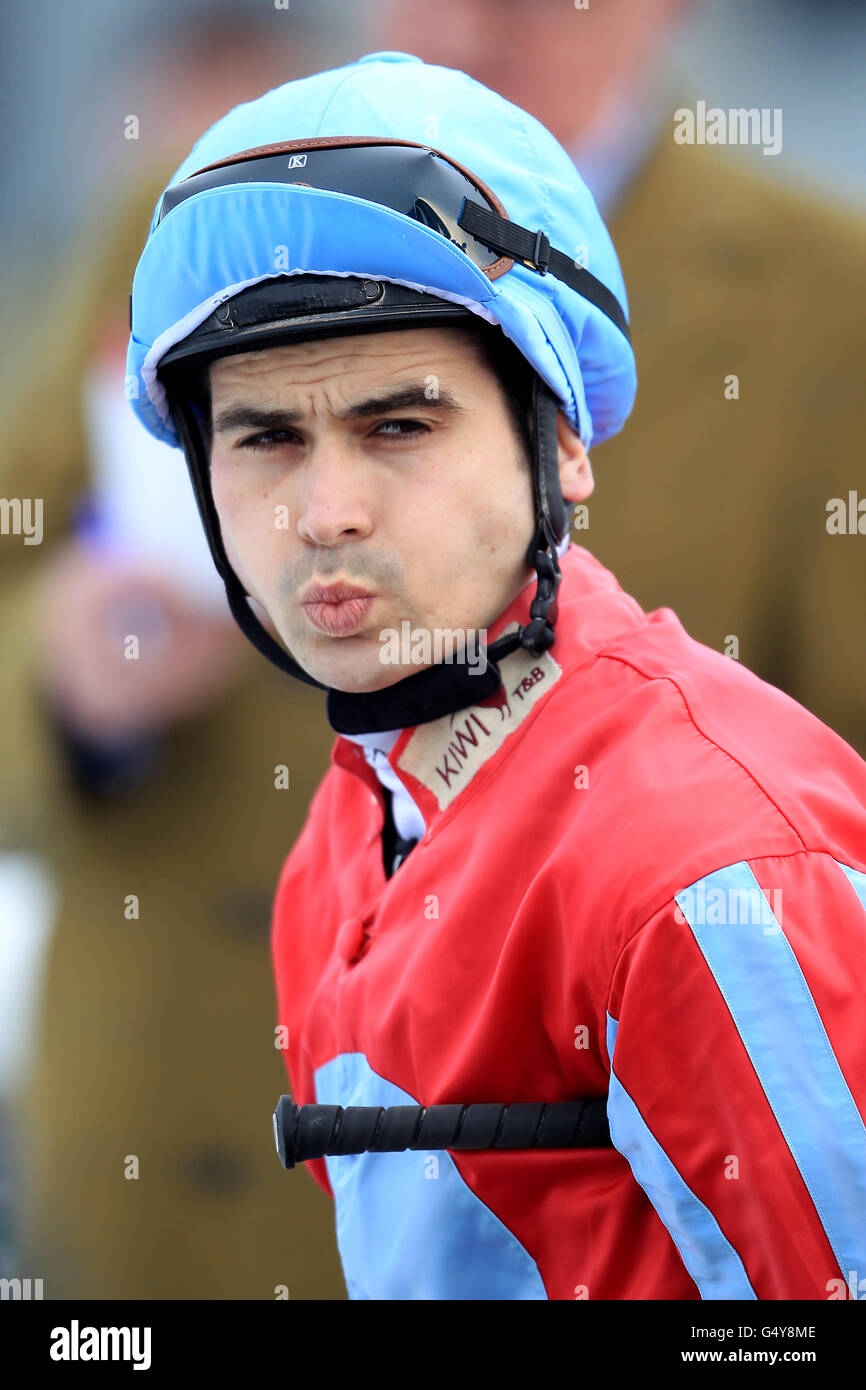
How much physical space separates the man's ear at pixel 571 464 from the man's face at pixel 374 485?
0.28 feet

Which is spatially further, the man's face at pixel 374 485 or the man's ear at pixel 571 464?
the man's ear at pixel 571 464

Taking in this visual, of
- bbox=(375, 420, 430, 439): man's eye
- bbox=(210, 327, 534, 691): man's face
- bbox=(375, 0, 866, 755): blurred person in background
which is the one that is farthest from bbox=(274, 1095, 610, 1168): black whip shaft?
bbox=(375, 0, 866, 755): blurred person in background

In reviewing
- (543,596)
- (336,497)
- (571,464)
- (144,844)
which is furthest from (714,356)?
(144,844)

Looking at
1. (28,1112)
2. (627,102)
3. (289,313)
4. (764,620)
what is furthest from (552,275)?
(28,1112)

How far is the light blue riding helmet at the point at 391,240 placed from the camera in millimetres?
1033

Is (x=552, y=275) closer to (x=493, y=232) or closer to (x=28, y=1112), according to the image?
(x=493, y=232)

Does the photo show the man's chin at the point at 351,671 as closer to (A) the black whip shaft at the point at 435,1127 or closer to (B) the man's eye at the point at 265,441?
(B) the man's eye at the point at 265,441

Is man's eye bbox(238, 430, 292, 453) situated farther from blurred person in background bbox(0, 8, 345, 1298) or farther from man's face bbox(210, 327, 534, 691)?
blurred person in background bbox(0, 8, 345, 1298)

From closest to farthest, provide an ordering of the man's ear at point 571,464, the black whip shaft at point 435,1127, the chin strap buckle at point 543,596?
the black whip shaft at point 435,1127 → the chin strap buckle at point 543,596 → the man's ear at point 571,464

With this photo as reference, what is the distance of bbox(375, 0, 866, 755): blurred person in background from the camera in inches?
70.7

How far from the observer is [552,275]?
3.76 feet

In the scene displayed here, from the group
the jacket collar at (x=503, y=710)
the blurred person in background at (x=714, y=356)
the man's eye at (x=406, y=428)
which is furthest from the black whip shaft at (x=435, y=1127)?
the blurred person in background at (x=714, y=356)

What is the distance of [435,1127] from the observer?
1.01 m

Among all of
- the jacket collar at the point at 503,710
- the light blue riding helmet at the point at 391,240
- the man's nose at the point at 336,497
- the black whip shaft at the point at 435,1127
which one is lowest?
the black whip shaft at the point at 435,1127
